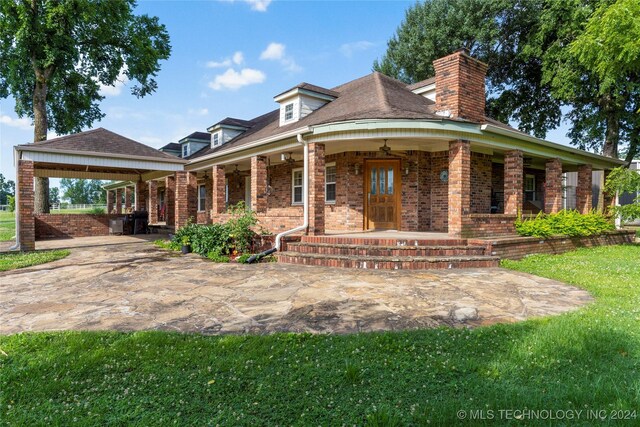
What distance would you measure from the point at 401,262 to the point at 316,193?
3055mm

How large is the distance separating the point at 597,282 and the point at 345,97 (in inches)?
375

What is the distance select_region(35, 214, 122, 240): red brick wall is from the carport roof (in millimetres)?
4935

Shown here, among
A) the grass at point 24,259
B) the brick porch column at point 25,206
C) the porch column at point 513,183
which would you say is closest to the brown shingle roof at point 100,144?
the brick porch column at point 25,206

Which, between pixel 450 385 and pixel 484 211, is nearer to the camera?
pixel 450 385

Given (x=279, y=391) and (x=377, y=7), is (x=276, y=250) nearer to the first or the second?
(x=279, y=391)

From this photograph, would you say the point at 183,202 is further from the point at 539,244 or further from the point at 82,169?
the point at 539,244

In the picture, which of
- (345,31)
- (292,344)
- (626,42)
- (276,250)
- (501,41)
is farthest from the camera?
(501,41)

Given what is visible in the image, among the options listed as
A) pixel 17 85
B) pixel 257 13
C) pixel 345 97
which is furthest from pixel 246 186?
pixel 17 85

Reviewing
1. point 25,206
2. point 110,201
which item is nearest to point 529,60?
point 25,206

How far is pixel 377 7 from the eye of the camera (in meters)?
13.0

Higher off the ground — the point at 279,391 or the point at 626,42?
the point at 626,42

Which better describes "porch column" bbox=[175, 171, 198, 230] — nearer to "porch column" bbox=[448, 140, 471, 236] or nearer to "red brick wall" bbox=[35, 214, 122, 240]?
"red brick wall" bbox=[35, 214, 122, 240]

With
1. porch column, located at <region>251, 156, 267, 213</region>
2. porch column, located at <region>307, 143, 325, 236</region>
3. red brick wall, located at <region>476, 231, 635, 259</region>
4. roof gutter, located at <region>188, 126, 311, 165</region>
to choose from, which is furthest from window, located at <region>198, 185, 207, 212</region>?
red brick wall, located at <region>476, 231, 635, 259</region>

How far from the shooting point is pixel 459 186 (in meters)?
8.85
